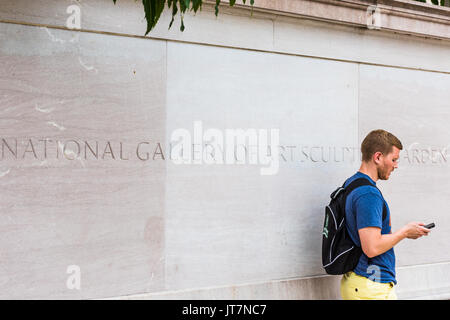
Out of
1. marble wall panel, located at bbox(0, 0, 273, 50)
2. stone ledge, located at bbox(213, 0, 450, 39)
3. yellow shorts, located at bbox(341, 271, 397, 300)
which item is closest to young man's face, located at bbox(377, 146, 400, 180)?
yellow shorts, located at bbox(341, 271, 397, 300)

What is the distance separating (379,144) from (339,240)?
0.91 m


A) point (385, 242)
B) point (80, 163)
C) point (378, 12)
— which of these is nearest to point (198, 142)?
point (80, 163)

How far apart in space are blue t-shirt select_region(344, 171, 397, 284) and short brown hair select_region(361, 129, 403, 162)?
20cm

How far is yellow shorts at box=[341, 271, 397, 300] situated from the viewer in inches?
187

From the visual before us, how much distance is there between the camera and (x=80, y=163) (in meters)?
5.10

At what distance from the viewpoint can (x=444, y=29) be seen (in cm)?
731

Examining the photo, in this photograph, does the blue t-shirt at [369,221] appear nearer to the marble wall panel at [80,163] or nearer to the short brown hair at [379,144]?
the short brown hair at [379,144]

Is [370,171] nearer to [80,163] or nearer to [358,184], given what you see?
[358,184]

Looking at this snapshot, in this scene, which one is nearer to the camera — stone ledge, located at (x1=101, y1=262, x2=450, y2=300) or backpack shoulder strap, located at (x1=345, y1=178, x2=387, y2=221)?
backpack shoulder strap, located at (x1=345, y1=178, x2=387, y2=221)

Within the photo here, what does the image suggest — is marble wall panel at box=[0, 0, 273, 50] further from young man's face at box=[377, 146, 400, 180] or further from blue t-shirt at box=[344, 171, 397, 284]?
blue t-shirt at box=[344, 171, 397, 284]

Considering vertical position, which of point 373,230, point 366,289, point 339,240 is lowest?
point 366,289

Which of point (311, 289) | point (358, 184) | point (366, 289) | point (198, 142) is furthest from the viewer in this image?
point (311, 289)

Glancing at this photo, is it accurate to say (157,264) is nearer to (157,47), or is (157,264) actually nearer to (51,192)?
(51,192)

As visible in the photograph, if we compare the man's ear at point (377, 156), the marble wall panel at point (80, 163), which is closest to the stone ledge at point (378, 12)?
the marble wall panel at point (80, 163)
